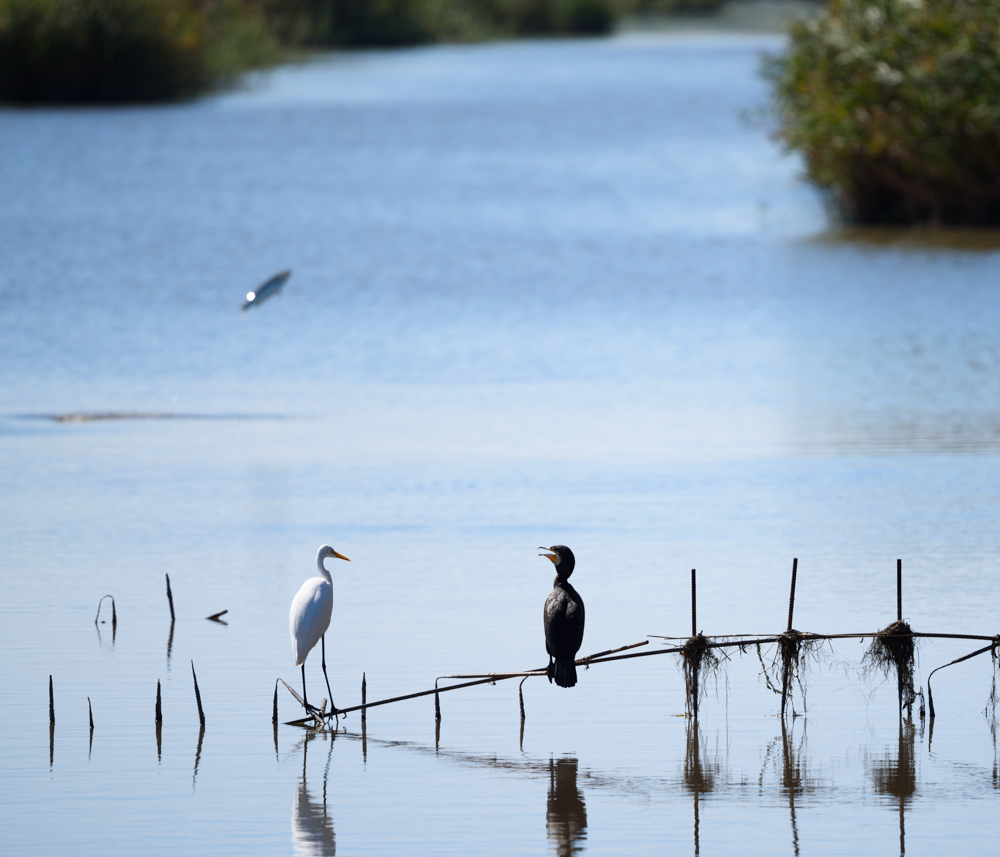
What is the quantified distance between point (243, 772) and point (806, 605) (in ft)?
10.2

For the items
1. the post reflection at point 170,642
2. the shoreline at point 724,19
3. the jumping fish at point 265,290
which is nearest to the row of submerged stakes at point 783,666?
the post reflection at point 170,642

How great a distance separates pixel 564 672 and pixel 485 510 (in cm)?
426

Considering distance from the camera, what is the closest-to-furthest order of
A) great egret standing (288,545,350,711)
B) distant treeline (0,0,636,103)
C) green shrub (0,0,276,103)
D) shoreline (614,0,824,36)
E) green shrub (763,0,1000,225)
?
great egret standing (288,545,350,711)
green shrub (763,0,1000,225)
green shrub (0,0,276,103)
distant treeline (0,0,636,103)
shoreline (614,0,824,36)

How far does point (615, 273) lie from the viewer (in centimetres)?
2178

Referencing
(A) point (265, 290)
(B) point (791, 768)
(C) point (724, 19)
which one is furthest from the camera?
(C) point (724, 19)

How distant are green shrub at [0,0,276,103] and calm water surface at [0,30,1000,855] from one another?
11.5 metres

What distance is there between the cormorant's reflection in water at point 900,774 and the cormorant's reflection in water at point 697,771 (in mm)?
555

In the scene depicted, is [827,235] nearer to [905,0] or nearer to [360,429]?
[905,0]

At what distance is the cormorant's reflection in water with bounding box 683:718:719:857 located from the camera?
6.25 meters

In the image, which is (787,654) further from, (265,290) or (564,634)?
(265,290)

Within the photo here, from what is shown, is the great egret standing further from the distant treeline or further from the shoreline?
the shoreline

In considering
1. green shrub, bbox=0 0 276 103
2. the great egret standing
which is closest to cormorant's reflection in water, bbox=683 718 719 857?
the great egret standing

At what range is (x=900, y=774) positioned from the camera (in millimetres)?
6418

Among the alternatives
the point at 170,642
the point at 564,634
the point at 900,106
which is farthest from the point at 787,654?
the point at 900,106
